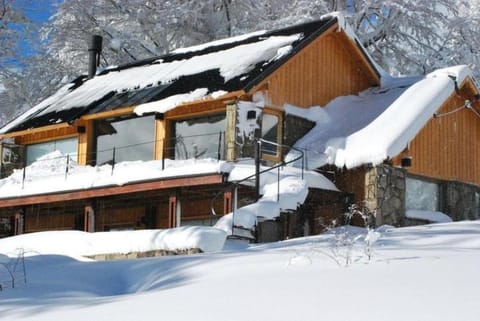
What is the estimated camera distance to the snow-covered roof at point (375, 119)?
64.6 ft

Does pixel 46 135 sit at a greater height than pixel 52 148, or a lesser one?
greater

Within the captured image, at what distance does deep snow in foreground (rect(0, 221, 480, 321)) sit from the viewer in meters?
5.49

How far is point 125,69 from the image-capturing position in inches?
1035

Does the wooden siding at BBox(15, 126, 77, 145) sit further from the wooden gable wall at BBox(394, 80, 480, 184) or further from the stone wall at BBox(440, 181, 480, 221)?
the stone wall at BBox(440, 181, 480, 221)

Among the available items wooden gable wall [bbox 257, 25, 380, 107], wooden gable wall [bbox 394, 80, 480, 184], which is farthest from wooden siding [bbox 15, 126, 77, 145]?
wooden gable wall [bbox 394, 80, 480, 184]

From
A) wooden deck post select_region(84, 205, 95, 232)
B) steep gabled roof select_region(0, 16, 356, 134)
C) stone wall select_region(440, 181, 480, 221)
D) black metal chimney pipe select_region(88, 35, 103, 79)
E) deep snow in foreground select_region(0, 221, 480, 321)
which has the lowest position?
deep snow in foreground select_region(0, 221, 480, 321)

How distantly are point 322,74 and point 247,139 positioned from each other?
386cm

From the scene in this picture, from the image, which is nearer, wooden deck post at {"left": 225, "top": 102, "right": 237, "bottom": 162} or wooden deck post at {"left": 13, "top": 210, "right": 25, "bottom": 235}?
wooden deck post at {"left": 225, "top": 102, "right": 237, "bottom": 162}

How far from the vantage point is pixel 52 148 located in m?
24.8

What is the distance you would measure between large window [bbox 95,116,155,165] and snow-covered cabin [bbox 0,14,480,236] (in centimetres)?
3

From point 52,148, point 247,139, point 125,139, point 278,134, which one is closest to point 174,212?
point 247,139

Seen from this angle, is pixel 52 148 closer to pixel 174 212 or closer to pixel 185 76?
pixel 185 76

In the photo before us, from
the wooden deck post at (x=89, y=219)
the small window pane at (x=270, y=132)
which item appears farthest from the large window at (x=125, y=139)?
the small window pane at (x=270, y=132)

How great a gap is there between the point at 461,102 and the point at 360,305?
18665 mm
